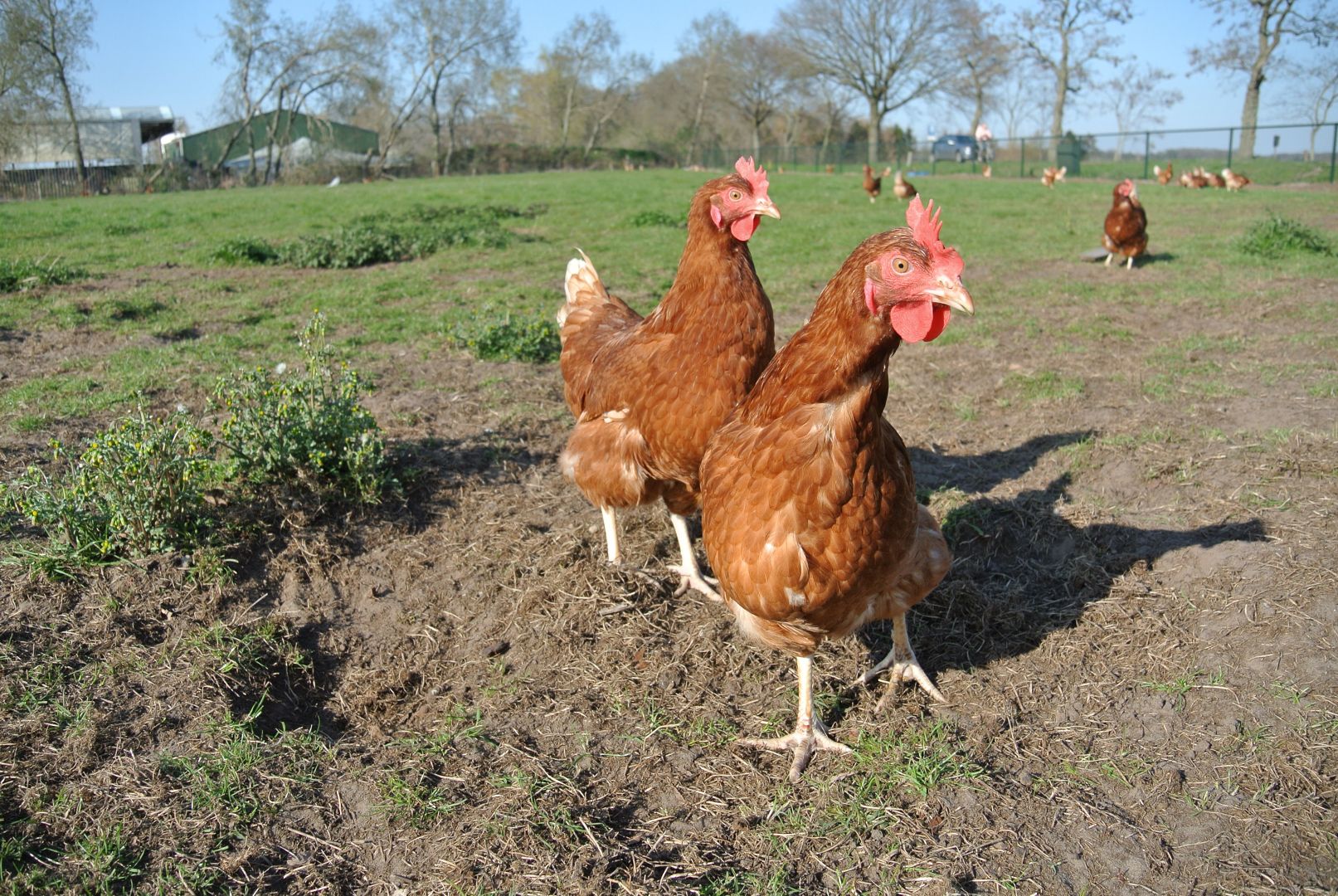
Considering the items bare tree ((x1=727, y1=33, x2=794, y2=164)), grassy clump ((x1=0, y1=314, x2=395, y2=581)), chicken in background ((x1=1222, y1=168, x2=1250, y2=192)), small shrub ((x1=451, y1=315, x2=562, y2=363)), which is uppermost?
bare tree ((x1=727, y1=33, x2=794, y2=164))

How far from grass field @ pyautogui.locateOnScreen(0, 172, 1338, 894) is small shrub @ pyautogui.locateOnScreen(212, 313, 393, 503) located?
0.16m

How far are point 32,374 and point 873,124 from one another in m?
49.6

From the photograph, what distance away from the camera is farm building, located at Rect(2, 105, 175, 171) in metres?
29.5

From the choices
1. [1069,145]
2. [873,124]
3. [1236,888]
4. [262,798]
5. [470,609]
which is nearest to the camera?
[1236,888]

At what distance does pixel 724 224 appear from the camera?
3.28 m

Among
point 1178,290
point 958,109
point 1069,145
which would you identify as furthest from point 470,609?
point 958,109

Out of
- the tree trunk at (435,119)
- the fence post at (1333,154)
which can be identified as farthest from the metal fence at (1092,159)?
the tree trunk at (435,119)

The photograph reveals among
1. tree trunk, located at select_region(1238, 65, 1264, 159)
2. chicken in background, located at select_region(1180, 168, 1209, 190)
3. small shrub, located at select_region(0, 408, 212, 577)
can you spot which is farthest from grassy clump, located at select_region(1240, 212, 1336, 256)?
tree trunk, located at select_region(1238, 65, 1264, 159)

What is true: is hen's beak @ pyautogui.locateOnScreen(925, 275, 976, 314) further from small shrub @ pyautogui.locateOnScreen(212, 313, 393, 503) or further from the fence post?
the fence post

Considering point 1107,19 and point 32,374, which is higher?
point 1107,19

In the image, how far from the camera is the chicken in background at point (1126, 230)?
10453 millimetres

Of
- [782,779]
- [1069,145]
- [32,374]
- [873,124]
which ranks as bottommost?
[782,779]

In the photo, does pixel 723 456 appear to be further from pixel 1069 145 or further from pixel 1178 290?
pixel 1069 145

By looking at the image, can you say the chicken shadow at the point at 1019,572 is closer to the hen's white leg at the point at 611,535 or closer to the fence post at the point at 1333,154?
the hen's white leg at the point at 611,535
